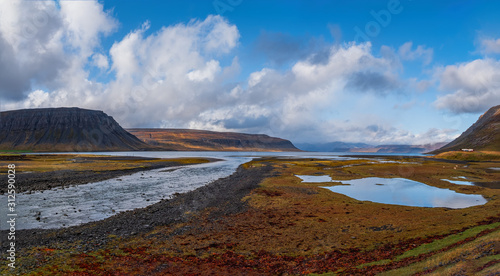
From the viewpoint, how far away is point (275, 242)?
60.5 feet

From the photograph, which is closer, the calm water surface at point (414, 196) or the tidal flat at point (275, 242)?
the tidal flat at point (275, 242)

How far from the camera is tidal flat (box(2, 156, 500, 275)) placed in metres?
13.4

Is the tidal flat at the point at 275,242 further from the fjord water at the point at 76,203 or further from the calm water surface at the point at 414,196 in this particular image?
the calm water surface at the point at 414,196

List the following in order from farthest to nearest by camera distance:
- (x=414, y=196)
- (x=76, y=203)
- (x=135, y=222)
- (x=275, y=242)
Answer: (x=414, y=196)
(x=76, y=203)
(x=135, y=222)
(x=275, y=242)

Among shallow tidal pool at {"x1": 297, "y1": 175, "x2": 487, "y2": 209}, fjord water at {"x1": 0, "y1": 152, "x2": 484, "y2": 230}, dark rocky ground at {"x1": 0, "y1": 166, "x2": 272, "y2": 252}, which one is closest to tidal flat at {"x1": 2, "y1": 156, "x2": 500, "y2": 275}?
dark rocky ground at {"x1": 0, "y1": 166, "x2": 272, "y2": 252}

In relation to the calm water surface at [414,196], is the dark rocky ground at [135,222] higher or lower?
higher

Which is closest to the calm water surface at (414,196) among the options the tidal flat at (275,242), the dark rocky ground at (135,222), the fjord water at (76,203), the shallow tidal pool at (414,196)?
the shallow tidal pool at (414,196)

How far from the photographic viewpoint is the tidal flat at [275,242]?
13.4 m

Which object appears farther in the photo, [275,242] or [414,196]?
[414,196]

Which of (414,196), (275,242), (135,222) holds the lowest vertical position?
(414,196)

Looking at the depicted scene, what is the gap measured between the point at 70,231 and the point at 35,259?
20.1ft

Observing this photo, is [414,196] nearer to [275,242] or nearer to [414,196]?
[414,196]

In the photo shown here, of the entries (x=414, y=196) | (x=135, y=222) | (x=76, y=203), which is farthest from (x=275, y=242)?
(x=414, y=196)

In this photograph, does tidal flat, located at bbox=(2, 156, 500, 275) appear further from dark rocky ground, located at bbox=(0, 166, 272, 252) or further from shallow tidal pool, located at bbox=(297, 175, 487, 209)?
shallow tidal pool, located at bbox=(297, 175, 487, 209)
